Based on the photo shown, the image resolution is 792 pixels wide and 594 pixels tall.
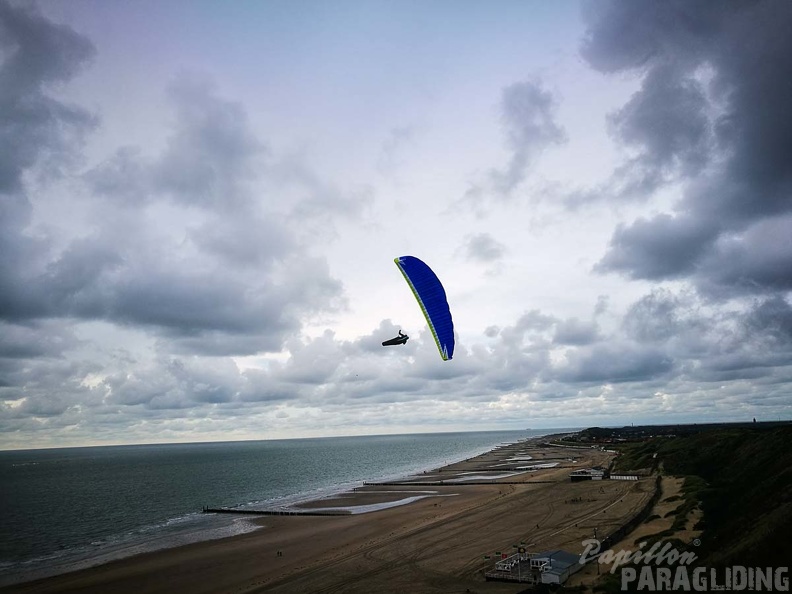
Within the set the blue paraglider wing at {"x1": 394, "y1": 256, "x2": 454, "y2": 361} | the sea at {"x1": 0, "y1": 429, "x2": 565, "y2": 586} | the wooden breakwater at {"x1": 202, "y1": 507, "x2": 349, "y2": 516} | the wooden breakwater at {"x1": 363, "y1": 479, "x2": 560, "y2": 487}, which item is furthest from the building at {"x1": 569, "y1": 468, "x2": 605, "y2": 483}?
the blue paraglider wing at {"x1": 394, "y1": 256, "x2": 454, "y2": 361}

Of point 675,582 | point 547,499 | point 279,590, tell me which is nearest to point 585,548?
point 675,582

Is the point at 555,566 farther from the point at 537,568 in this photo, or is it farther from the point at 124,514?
the point at 124,514

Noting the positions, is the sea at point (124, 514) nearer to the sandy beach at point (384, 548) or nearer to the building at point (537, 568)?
the sandy beach at point (384, 548)

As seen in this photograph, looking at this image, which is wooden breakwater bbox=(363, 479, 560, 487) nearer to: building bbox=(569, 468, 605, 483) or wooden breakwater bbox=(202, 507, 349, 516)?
building bbox=(569, 468, 605, 483)

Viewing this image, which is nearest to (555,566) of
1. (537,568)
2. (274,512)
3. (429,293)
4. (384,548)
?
(537,568)

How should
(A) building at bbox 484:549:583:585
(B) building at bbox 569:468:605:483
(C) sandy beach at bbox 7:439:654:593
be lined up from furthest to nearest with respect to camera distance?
1. (B) building at bbox 569:468:605:483
2. (C) sandy beach at bbox 7:439:654:593
3. (A) building at bbox 484:549:583:585

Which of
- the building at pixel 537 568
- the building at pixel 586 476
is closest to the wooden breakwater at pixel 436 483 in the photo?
the building at pixel 586 476

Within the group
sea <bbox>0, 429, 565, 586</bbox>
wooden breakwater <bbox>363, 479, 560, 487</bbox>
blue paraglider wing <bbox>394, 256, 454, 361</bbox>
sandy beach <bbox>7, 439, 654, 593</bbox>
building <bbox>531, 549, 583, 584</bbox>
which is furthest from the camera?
wooden breakwater <bbox>363, 479, 560, 487</bbox>
